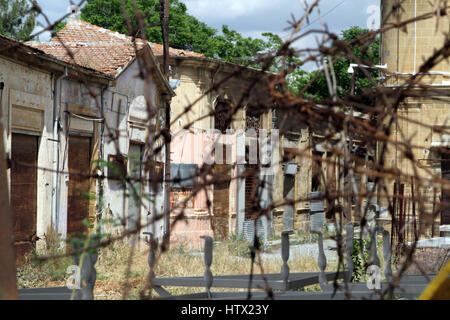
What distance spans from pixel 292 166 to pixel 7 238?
85.7 ft

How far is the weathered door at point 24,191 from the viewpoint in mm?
11672

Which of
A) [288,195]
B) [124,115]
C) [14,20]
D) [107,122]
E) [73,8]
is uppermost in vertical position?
[14,20]

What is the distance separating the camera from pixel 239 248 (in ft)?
47.5

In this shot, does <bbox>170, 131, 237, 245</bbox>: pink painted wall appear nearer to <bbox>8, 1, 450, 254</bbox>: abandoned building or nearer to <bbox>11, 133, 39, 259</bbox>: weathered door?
<bbox>8, 1, 450, 254</bbox>: abandoned building

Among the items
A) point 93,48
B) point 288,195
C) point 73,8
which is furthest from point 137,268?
point 288,195

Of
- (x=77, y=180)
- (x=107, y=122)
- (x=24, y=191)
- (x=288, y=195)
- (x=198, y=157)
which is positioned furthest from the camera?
(x=288, y=195)

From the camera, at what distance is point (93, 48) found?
17062 millimetres

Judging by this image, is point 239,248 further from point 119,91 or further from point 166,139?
point 166,139

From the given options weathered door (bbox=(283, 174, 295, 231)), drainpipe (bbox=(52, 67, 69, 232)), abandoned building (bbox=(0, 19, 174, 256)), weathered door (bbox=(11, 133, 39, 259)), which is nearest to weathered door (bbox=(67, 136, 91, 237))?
abandoned building (bbox=(0, 19, 174, 256))

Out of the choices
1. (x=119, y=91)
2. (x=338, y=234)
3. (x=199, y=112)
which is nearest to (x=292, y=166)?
(x=199, y=112)

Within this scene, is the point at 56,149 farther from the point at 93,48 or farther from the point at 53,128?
the point at 93,48

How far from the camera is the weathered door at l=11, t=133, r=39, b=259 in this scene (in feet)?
38.3

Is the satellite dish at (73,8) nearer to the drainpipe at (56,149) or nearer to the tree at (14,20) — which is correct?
the drainpipe at (56,149)

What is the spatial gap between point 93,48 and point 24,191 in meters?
6.10
